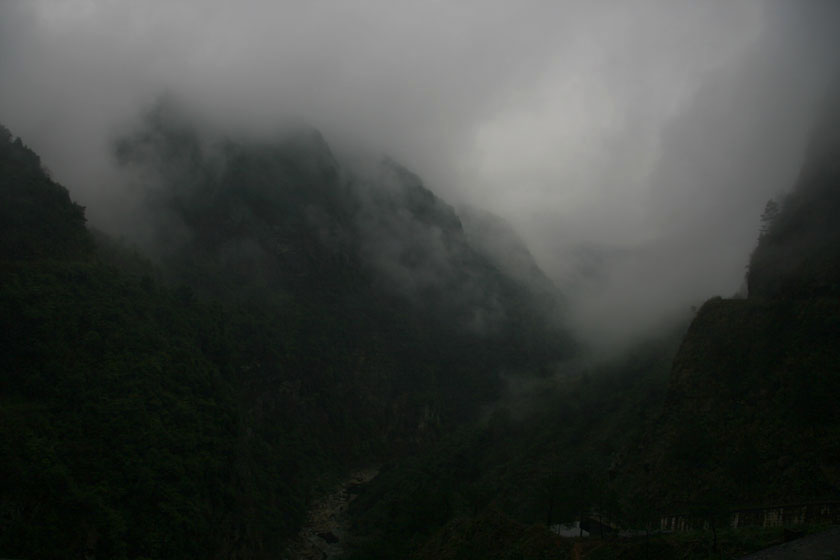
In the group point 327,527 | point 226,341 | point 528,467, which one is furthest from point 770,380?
point 226,341

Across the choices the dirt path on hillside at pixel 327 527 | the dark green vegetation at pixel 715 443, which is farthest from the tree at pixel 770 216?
the dirt path on hillside at pixel 327 527

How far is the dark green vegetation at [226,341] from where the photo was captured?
47.7 meters

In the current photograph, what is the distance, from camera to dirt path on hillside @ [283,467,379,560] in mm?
70387

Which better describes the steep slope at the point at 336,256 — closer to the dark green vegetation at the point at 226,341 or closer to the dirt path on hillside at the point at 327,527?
the dark green vegetation at the point at 226,341

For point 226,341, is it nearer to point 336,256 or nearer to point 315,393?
point 315,393

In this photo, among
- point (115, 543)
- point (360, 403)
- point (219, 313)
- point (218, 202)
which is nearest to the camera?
point (115, 543)

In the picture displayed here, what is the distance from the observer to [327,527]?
7925 cm

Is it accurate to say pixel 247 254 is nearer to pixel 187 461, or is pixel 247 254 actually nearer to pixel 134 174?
pixel 134 174

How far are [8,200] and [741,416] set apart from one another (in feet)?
241

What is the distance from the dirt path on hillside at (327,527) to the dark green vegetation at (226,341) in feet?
6.80

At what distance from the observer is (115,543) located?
143 feet

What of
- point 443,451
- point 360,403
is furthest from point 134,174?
point 443,451

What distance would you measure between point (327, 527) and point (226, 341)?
1158 inches

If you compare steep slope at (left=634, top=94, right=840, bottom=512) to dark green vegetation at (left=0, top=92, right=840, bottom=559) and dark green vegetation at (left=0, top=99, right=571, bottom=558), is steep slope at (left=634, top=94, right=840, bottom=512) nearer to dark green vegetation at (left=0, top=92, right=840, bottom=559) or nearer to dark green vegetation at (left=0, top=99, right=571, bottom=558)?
dark green vegetation at (left=0, top=92, right=840, bottom=559)
